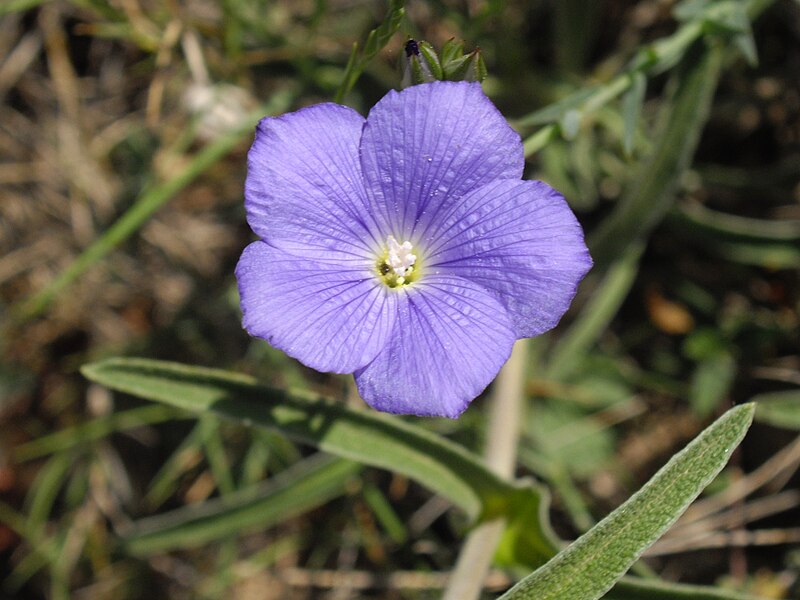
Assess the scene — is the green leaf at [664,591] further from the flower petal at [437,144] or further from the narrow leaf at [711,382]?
the narrow leaf at [711,382]

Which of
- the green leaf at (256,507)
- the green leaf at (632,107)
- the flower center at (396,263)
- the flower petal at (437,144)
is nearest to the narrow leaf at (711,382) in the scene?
the green leaf at (632,107)

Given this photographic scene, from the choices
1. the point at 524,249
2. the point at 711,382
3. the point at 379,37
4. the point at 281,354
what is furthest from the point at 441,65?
the point at 711,382

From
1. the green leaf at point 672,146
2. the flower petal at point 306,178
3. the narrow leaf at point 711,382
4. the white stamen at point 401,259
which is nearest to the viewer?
the flower petal at point 306,178

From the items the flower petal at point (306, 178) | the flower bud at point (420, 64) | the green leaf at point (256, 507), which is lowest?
the green leaf at point (256, 507)

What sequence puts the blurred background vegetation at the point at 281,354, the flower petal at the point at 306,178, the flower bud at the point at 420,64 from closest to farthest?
1. the flower petal at the point at 306,178
2. the flower bud at the point at 420,64
3. the blurred background vegetation at the point at 281,354

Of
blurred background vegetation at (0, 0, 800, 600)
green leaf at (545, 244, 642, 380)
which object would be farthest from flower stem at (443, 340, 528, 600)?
blurred background vegetation at (0, 0, 800, 600)

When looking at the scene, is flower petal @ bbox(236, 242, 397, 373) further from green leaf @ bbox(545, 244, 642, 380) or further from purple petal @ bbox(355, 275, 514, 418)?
green leaf @ bbox(545, 244, 642, 380)
